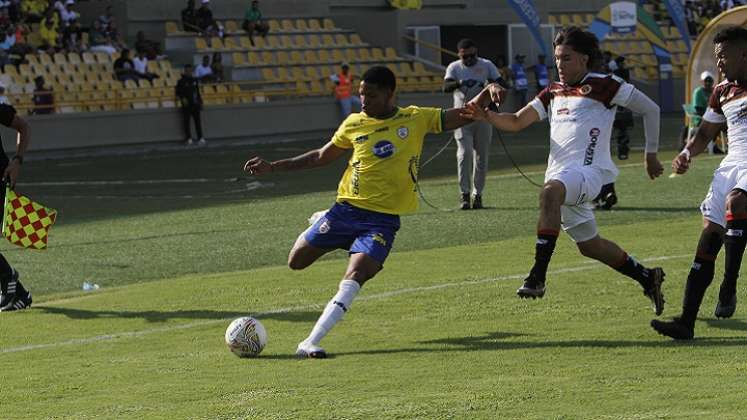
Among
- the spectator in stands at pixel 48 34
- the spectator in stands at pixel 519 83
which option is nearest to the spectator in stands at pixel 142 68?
the spectator in stands at pixel 48 34

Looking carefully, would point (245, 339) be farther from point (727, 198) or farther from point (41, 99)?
point (41, 99)

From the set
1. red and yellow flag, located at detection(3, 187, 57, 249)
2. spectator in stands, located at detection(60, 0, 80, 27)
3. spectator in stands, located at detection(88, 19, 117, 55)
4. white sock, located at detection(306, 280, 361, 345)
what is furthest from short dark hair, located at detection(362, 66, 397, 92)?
spectator in stands, located at detection(60, 0, 80, 27)

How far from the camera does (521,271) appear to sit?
13078 millimetres

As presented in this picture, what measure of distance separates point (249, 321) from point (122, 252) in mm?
7656

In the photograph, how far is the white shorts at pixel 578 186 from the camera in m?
9.75

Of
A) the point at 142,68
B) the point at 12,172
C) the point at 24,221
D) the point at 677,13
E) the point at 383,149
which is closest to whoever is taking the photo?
the point at 383,149

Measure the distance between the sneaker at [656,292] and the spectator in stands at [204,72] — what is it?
30.3m

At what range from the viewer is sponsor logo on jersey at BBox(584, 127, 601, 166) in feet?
32.6

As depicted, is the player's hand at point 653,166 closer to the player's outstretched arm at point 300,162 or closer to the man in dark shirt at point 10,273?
the player's outstretched arm at point 300,162

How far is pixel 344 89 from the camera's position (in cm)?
4031

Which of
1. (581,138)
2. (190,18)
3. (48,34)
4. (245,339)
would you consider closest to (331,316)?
(245,339)

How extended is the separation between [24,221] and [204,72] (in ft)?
88.5

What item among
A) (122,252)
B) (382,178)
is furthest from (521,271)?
(122,252)

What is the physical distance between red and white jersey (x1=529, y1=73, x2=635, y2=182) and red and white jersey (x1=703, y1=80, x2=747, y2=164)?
0.63 metres
